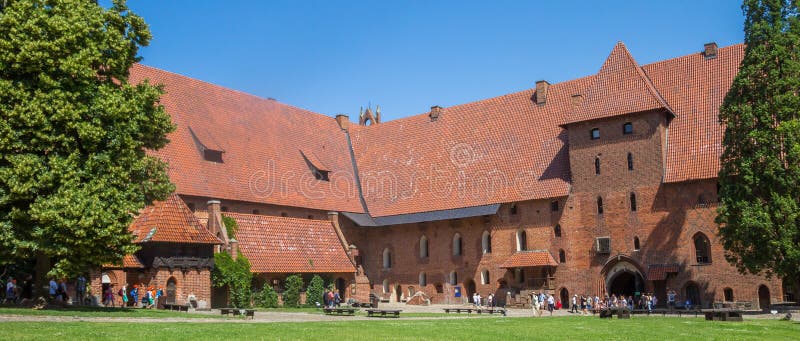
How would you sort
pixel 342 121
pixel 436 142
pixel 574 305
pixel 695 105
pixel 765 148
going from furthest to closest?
pixel 342 121 < pixel 436 142 < pixel 695 105 < pixel 574 305 < pixel 765 148

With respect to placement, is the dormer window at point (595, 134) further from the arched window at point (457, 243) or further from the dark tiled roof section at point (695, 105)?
the arched window at point (457, 243)

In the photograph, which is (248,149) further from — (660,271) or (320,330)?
(320,330)

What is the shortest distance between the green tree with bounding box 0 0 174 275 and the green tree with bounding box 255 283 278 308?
55.8 ft

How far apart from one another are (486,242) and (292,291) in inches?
534

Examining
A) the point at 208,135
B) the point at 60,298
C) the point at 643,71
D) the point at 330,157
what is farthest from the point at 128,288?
the point at 643,71

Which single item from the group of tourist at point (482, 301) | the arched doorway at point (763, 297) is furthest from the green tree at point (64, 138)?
the arched doorway at point (763, 297)

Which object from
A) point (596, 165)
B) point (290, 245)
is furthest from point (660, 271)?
point (290, 245)

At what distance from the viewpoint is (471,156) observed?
178ft

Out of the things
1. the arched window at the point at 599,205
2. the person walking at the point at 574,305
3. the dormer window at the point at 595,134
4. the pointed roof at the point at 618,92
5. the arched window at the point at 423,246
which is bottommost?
the person walking at the point at 574,305

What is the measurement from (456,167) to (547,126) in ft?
23.0

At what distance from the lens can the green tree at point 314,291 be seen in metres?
47.0

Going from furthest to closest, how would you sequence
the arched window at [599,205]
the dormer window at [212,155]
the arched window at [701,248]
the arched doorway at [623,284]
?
the dormer window at [212,155], the arched window at [599,205], the arched doorway at [623,284], the arched window at [701,248]

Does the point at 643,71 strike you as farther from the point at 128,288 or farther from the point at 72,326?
the point at 72,326

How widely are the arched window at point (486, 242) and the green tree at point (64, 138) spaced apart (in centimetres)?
2791
